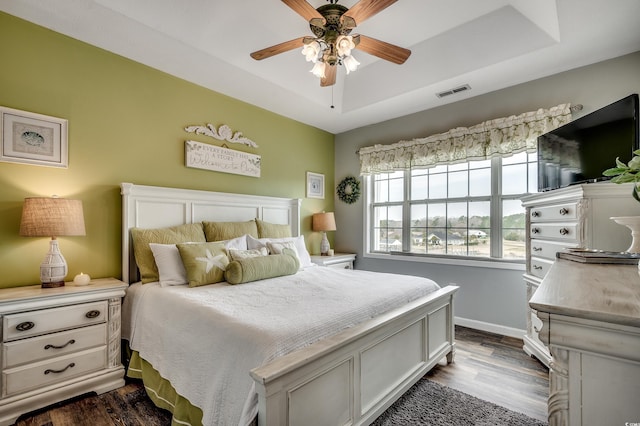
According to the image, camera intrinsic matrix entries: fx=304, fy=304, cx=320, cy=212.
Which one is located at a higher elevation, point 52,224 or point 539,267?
point 52,224

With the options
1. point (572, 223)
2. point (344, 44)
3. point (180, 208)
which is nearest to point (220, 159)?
A: point (180, 208)

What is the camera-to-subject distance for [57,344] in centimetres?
203

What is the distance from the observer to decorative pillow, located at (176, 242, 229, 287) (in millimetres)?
2307

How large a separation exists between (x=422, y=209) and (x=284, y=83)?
2316 mm

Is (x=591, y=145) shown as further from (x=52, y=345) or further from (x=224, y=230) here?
(x=52, y=345)

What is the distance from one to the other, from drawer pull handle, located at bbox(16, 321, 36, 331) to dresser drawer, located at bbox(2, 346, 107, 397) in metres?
0.24

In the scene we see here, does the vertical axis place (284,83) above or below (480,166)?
above

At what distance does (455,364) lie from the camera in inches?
103

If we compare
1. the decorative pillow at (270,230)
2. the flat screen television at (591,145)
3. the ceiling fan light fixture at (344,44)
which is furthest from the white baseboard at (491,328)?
the ceiling fan light fixture at (344,44)

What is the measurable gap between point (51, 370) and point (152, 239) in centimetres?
106

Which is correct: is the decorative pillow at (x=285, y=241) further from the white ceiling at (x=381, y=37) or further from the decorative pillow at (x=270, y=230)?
the white ceiling at (x=381, y=37)

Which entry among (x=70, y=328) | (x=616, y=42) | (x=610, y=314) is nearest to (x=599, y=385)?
(x=610, y=314)

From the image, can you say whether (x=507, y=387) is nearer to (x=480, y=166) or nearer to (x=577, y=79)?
(x=480, y=166)

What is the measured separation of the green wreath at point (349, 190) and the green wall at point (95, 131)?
1.77m
